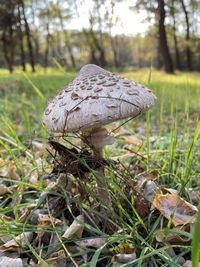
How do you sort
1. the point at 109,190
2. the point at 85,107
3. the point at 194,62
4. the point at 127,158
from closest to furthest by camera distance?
the point at 85,107
the point at 109,190
the point at 127,158
the point at 194,62

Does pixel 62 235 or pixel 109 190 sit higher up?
pixel 109 190

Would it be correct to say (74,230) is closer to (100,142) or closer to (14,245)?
(14,245)

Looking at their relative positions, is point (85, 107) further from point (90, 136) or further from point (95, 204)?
point (95, 204)

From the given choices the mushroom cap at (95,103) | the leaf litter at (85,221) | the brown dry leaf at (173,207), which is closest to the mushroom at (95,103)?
the mushroom cap at (95,103)

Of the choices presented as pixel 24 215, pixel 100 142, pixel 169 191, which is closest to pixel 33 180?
pixel 24 215

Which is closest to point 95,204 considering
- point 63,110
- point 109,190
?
point 109,190
